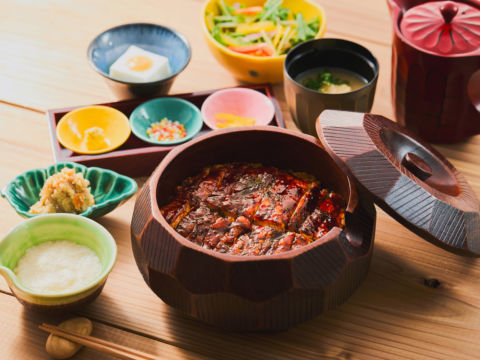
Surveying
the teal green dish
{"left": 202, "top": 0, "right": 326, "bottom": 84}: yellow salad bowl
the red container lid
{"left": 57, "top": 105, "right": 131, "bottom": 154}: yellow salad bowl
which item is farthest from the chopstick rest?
the red container lid

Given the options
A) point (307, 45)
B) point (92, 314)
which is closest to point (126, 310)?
point (92, 314)

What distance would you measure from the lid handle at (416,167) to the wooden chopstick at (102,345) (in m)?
0.76

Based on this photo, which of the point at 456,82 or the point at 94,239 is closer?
the point at 94,239

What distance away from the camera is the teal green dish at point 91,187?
1693mm

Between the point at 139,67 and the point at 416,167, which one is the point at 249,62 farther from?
the point at 416,167

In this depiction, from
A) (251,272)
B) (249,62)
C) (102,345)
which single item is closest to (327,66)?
(249,62)

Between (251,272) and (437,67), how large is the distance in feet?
3.04

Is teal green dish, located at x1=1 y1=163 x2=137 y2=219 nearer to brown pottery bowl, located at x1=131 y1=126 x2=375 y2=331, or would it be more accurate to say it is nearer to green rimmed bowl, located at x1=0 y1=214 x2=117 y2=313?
green rimmed bowl, located at x1=0 y1=214 x2=117 y2=313

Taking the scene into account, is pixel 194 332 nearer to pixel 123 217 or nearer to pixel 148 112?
pixel 123 217

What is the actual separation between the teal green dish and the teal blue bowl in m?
0.29

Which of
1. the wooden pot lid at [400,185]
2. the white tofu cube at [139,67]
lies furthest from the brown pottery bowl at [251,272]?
the white tofu cube at [139,67]

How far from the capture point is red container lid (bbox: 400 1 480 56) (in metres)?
1.79

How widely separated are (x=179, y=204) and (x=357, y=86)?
33.3 inches

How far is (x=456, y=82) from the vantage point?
1.83 meters
